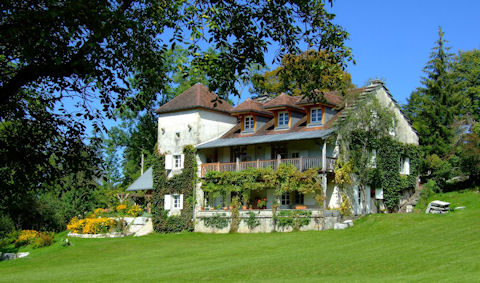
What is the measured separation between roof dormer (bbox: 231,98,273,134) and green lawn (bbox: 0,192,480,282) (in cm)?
809

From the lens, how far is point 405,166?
35344mm

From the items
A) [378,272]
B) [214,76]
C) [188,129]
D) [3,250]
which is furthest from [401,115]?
[214,76]

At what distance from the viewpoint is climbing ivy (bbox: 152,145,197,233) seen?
34.4 m

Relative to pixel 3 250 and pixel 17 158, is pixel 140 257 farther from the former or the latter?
pixel 17 158

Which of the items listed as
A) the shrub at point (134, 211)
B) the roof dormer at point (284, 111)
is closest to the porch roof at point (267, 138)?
the roof dormer at point (284, 111)

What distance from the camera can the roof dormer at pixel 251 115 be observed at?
3503 cm

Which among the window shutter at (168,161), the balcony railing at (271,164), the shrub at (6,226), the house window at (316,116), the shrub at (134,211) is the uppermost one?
the house window at (316,116)

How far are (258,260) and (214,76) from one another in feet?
39.9

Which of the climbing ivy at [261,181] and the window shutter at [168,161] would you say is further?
the window shutter at [168,161]

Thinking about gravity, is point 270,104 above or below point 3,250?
above

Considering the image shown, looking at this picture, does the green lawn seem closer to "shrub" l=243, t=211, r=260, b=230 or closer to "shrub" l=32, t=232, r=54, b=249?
"shrub" l=32, t=232, r=54, b=249

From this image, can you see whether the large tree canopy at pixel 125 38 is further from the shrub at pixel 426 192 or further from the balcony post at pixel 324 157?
the shrub at pixel 426 192

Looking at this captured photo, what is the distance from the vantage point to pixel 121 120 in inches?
2024

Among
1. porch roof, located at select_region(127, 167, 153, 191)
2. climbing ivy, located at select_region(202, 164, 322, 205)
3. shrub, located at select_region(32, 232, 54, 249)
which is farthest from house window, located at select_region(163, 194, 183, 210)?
shrub, located at select_region(32, 232, 54, 249)
